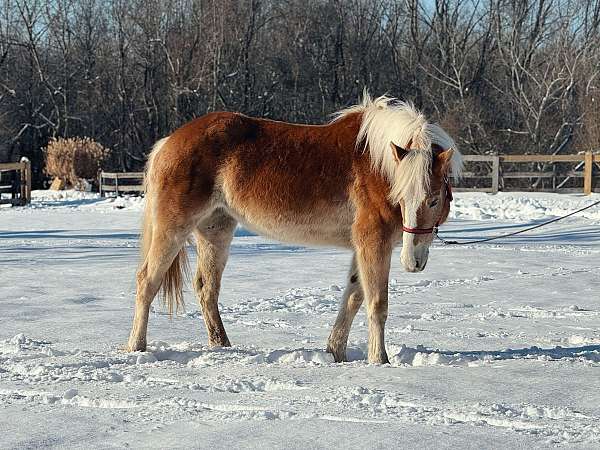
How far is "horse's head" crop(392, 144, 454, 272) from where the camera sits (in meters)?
5.05

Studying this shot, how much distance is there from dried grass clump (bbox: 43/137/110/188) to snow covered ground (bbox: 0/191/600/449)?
69.6 ft

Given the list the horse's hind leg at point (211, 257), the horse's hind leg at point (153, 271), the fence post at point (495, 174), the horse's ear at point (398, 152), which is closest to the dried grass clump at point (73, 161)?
the fence post at point (495, 174)

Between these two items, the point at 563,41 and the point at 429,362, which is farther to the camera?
the point at 563,41

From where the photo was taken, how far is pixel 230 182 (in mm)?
5562

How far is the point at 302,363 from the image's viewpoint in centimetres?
514

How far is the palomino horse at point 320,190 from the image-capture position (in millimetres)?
5141

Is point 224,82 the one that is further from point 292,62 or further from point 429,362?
point 429,362

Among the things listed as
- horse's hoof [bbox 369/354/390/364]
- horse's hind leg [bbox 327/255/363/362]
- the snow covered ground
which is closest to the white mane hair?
horse's hind leg [bbox 327/255/363/362]

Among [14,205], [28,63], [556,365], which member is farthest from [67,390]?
[28,63]

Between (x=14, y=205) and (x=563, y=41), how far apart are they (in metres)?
21.9

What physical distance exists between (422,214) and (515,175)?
21885 mm

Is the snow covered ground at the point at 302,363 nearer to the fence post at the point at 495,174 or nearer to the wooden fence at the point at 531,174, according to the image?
the fence post at the point at 495,174

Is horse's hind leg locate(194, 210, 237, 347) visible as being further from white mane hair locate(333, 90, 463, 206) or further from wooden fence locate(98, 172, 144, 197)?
wooden fence locate(98, 172, 144, 197)

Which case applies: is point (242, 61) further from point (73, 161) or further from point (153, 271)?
point (153, 271)
